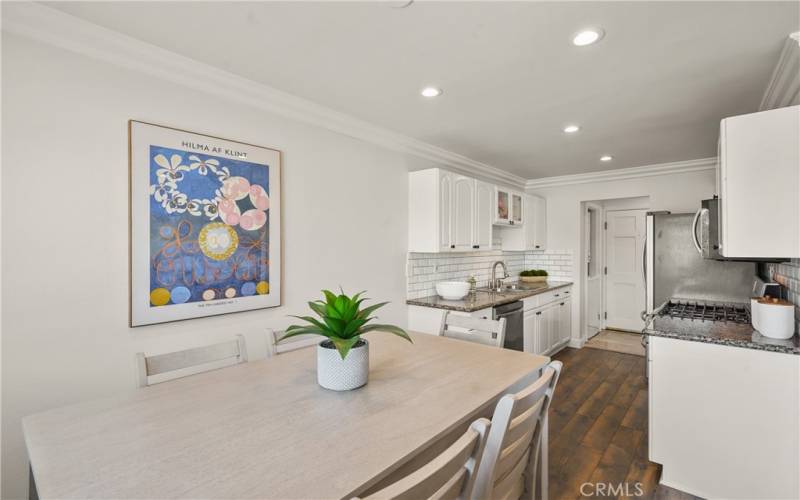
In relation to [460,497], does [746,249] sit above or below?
above

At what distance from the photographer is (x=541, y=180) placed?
5438 mm

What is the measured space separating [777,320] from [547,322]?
2599 mm

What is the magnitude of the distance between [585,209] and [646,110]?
8.95 feet

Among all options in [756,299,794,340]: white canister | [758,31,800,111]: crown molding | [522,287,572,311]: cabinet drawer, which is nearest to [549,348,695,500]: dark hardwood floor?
[522,287,572,311]: cabinet drawer

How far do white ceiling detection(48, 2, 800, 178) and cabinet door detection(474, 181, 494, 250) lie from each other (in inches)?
39.5

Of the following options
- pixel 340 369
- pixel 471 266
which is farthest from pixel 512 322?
pixel 340 369

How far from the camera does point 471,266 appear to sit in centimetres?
451

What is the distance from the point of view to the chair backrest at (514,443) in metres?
0.99

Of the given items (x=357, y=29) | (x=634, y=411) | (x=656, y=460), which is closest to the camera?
(x=357, y=29)

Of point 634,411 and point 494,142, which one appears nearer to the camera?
point 634,411

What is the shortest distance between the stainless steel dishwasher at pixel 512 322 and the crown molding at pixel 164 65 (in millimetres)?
1880

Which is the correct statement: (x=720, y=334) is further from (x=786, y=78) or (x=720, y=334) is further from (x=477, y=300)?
(x=477, y=300)

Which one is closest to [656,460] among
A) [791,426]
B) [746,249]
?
[791,426]

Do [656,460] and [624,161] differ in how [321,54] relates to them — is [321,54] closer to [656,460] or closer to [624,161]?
[656,460]
